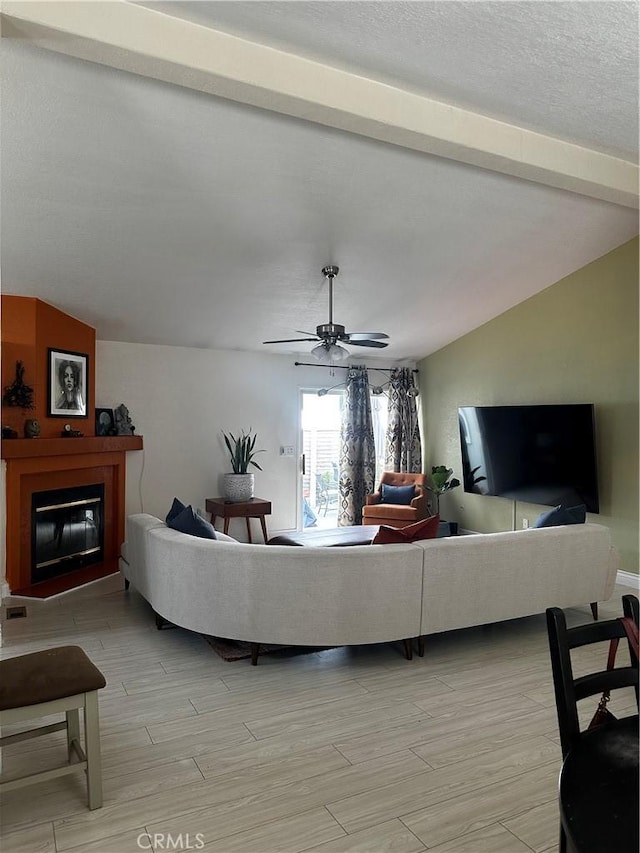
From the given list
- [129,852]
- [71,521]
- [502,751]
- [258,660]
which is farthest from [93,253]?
[502,751]

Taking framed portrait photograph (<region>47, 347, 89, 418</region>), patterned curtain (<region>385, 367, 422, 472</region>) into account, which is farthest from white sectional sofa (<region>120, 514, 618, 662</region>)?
patterned curtain (<region>385, 367, 422, 472</region>)

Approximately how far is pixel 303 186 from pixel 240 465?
149 inches

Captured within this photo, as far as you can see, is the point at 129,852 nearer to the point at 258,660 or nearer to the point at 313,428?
the point at 258,660

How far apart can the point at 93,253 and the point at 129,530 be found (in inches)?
83.7

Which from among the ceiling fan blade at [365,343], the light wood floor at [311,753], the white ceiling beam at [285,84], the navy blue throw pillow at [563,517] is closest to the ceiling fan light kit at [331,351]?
the ceiling fan blade at [365,343]

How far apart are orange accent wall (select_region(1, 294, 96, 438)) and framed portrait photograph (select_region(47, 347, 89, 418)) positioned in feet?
0.19

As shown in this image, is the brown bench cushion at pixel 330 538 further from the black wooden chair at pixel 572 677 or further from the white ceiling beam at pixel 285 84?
the black wooden chair at pixel 572 677

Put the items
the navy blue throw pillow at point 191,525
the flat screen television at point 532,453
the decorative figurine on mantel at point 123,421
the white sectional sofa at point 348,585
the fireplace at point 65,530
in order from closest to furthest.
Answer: the white sectional sofa at point 348,585 < the navy blue throw pillow at point 191,525 < the fireplace at point 65,530 < the flat screen television at point 532,453 < the decorative figurine on mantel at point 123,421

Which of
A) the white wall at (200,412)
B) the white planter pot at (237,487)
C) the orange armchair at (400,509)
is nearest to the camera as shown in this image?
the white wall at (200,412)

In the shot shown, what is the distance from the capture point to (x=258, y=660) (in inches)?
142

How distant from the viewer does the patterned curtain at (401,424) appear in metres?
8.14

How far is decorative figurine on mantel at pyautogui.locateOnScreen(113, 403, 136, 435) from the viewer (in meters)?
6.32

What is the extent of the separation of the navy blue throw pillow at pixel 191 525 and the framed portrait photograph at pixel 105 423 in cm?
256

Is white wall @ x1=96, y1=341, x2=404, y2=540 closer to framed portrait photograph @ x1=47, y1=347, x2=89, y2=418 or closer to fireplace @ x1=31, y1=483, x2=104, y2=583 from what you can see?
framed portrait photograph @ x1=47, y1=347, x2=89, y2=418
